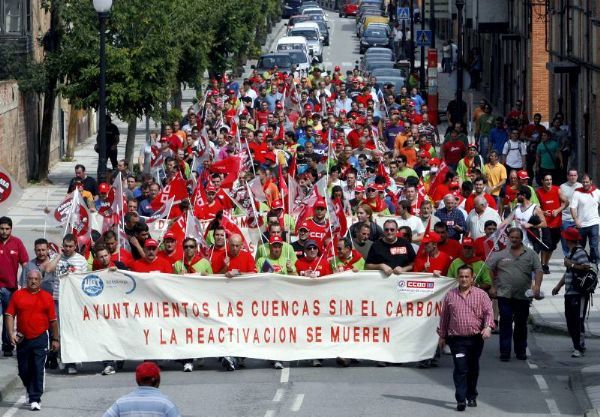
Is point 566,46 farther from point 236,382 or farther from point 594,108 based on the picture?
point 236,382

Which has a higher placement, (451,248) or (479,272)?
(451,248)

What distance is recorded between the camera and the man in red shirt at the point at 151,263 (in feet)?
62.9

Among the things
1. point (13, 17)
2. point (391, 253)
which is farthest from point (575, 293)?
point (13, 17)

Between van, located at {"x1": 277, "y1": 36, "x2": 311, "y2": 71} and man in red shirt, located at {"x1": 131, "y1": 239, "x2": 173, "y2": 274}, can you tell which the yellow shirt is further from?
van, located at {"x1": 277, "y1": 36, "x2": 311, "y2": 71}

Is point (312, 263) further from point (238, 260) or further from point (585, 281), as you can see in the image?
point (585, 281)

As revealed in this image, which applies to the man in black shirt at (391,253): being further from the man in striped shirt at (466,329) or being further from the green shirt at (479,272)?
the man in striped shirt at (466,329)

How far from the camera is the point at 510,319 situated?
755 inches

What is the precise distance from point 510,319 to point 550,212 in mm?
6015

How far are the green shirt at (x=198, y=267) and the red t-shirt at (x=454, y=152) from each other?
12.6 metres

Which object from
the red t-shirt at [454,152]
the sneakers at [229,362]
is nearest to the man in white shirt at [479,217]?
the sneakers at [229,362]

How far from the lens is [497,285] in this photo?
19250 mm

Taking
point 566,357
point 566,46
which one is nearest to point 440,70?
point 566,46

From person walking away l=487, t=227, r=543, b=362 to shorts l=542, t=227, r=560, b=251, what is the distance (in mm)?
5573

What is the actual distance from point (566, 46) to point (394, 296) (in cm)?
2224
